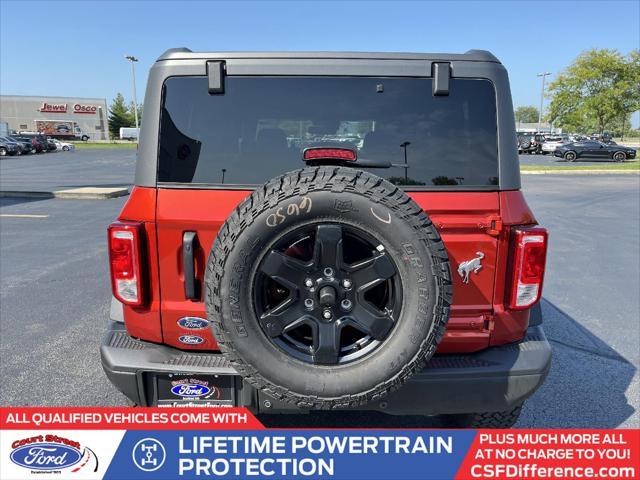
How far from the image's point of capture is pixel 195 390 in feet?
6.98

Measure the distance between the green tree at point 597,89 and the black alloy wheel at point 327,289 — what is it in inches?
1672

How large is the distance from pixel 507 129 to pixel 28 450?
2.70m

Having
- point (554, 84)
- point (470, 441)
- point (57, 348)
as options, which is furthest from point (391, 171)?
point (554, 84)

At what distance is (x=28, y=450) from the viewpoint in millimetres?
2037

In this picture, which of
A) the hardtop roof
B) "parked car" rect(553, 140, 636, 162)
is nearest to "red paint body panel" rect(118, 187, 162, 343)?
the hardtop roof

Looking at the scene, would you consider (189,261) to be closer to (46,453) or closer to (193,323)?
(193,323)

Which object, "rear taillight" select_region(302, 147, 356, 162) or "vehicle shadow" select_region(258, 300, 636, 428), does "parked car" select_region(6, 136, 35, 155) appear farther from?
"rear taillight" select_region(302, 147, 356, 162)

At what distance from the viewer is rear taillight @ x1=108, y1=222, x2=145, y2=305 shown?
2.10 m

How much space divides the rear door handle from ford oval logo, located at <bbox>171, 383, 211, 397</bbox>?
43 cm

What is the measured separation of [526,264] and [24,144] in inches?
1759

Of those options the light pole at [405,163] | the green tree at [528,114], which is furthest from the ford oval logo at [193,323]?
the green tree at [528,114]

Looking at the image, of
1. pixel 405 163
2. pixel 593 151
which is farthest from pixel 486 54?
pixel 593 151

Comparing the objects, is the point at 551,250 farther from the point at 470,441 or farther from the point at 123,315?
the point at 123,315

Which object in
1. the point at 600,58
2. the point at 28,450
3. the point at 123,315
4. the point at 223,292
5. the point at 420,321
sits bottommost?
the point at 28,450
